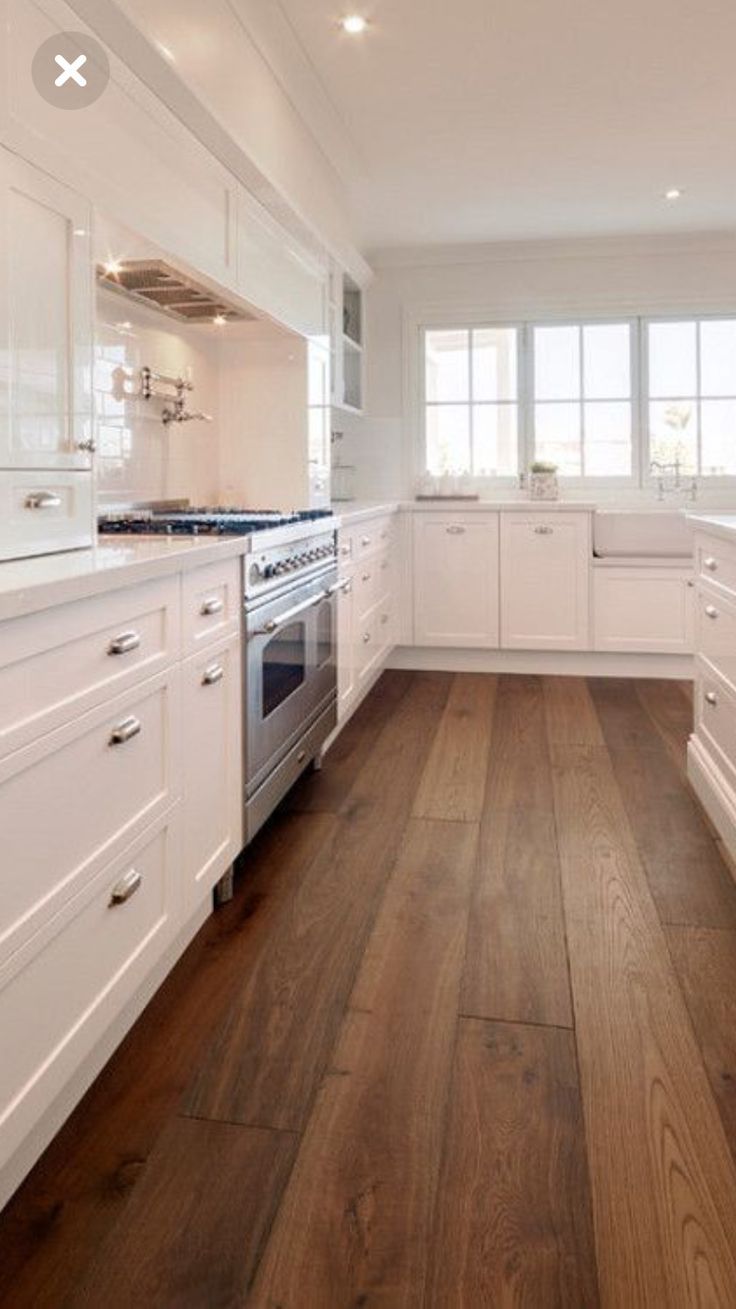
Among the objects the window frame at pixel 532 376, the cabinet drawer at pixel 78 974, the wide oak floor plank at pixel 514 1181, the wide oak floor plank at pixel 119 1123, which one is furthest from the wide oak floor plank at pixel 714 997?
the window frame at pixel 532 376

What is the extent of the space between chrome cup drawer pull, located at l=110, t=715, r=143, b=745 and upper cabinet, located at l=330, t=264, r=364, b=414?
305 cm

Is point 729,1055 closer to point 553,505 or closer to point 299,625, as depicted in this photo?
point 299,625

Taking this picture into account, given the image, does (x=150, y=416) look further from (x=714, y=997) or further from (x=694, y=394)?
(x=694, y=394)

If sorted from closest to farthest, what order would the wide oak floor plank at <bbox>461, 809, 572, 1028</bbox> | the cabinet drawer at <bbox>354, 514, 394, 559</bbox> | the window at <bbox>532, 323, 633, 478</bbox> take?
the wide oak floor plank at <bbox>461, 809, 572, 1028</bbox>
the cabinet drawer at <bbox>354, 514, 394, 559</bbox>
the window at <bbox>532, 323, 633, 478</bbox>

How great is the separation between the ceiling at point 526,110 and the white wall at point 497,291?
0.22 m

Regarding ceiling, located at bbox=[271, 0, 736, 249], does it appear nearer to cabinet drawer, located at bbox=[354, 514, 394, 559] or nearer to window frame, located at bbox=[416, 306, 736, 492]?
window frame, located at bbox=[416, 306, 736, 492]

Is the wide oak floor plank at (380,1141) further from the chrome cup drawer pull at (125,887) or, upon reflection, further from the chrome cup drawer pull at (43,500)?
the chrome cup drawer pull at (43,500)

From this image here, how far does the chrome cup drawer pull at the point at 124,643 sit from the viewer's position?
154 centimetres

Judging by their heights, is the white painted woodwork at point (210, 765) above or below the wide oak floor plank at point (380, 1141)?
above

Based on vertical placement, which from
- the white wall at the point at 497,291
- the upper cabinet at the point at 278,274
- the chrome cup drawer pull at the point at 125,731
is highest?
the white wall at the point at 497,291

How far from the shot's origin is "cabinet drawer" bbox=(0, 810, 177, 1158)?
125 cm

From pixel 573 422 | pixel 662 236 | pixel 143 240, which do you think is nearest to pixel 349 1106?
pixel 143 240

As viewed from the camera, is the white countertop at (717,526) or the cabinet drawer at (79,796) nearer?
the cabinet drawer at (79,796)

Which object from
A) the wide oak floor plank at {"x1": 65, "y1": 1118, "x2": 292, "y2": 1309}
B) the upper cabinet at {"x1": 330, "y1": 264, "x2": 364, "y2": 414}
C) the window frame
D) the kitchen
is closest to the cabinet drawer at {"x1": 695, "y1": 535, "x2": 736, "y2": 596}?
the kitchen
